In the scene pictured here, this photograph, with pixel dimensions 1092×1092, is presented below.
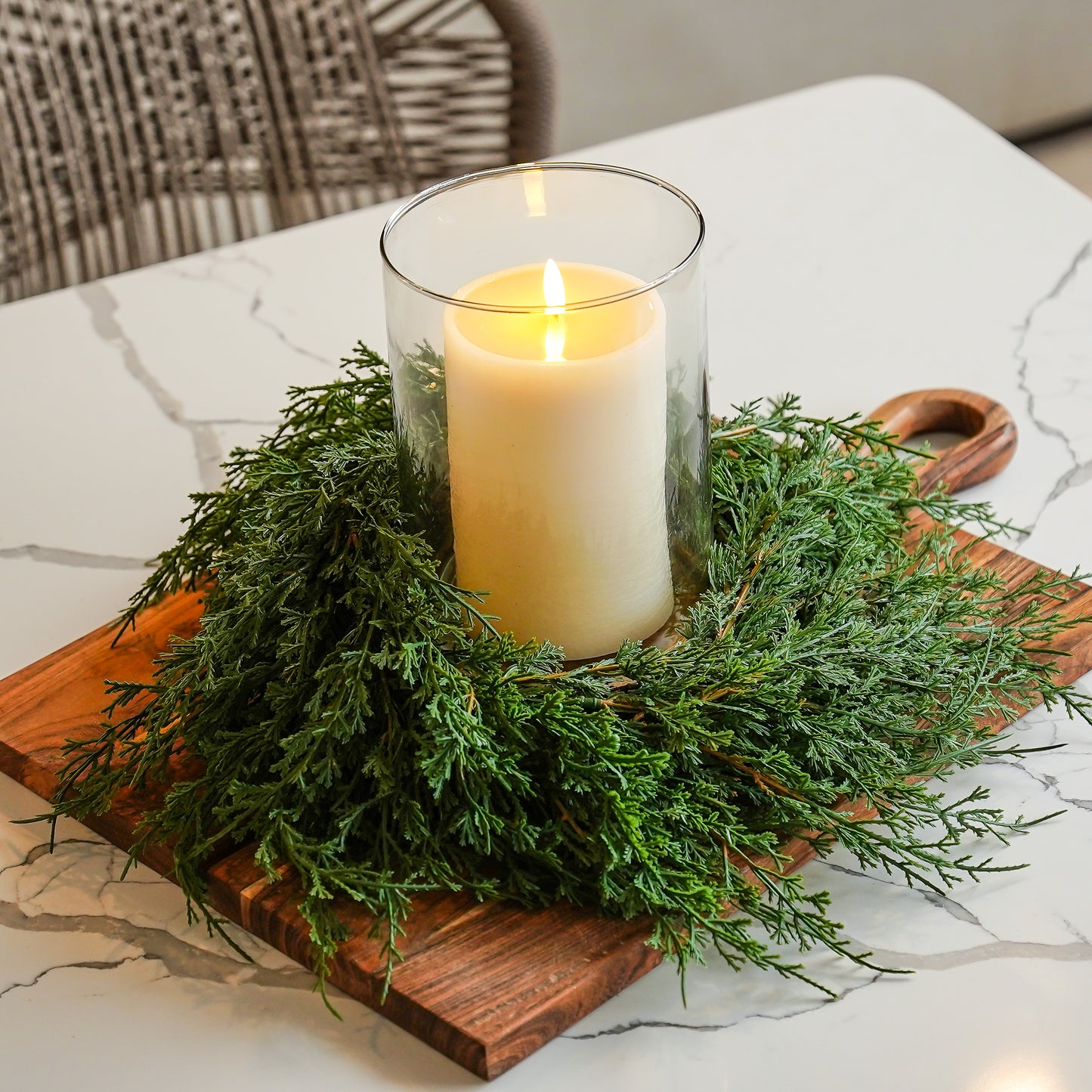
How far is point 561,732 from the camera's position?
1.86ft

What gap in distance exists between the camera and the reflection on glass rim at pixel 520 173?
0.57 m

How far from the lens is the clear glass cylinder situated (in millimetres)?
595

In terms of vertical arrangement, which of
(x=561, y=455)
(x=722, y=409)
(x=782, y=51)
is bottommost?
(x=782, y=51)

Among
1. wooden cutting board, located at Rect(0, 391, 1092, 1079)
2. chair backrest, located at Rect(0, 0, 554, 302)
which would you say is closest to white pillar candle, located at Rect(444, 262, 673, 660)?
wooden cutting board, located at Rect(0, 391, 1092, 1079)

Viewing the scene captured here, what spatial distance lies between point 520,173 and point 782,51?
2.23 metres

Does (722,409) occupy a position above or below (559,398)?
below

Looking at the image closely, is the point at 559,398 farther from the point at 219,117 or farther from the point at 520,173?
the point at 219,117

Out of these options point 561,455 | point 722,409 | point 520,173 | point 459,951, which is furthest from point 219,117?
point 459,951

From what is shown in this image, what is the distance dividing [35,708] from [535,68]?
1.08 meters

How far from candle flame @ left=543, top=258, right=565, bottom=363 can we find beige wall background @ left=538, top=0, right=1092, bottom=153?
83.3 inches

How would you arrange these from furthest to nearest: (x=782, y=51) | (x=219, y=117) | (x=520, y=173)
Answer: (x=782, y=51) < (x=219, y=117) < (x=520, y=173)

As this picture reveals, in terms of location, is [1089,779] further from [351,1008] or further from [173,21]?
[173,21]

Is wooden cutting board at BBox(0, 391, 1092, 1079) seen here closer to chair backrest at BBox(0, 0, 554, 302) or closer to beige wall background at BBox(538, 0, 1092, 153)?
chair backrest at BBox(0, 0, 554, 302)

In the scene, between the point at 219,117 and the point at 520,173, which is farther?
the point at 219,117
